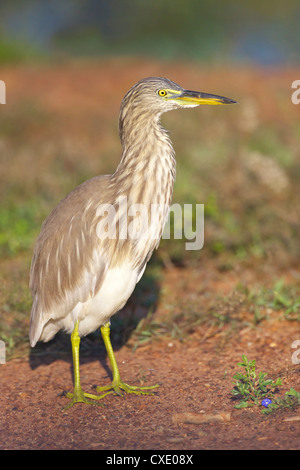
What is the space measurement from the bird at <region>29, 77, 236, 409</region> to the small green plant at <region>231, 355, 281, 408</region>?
2.08 ft

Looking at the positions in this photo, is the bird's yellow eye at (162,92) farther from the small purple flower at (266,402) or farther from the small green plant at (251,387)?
the small purple flower at (266,402)

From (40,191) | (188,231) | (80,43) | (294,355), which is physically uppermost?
(80,43)

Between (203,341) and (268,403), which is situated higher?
(203,341)

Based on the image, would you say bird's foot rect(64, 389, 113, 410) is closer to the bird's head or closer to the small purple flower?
the small purple flower

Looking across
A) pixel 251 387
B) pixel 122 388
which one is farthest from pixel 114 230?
pixel 251 387

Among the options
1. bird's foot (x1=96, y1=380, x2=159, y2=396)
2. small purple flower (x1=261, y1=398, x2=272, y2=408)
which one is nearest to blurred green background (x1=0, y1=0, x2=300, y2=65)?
bird's foot (x1=96, y1=380, x2=159, y2=396)

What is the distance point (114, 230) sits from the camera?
13.8ft

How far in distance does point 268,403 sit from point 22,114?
7.82m

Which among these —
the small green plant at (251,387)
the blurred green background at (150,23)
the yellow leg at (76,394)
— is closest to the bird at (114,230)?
the yellow leg at (76,394)

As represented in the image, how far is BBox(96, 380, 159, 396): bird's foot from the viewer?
432 centimetres

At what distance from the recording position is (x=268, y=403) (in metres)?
3.83

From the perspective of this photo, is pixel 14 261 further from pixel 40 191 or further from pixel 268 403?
pixel 268 403
